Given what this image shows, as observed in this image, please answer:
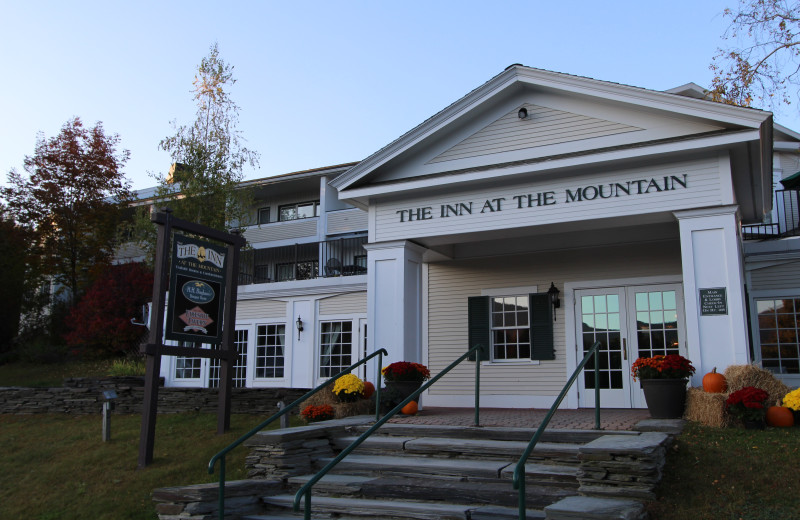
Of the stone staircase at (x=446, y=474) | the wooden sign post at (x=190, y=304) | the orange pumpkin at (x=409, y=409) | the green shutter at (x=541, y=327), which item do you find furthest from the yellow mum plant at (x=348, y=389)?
the green shutter at (x=541, y=327)

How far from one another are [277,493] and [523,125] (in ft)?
22.3

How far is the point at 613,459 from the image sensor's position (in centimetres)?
567

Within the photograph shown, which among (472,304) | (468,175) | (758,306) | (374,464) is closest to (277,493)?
(374,464)

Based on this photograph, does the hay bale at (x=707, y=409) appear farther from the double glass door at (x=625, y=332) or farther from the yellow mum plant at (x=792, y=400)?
the double glass door at (x=625, y=332)

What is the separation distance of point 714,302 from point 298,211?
19.7m

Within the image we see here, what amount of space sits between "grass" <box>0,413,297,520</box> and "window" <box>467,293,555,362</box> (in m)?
4.44

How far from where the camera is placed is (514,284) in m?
12.7

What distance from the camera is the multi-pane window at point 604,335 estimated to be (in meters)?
11.6

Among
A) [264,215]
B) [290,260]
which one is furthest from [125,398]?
[264,215]

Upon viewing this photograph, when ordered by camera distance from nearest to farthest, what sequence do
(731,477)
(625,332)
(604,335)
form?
(731,477), (625,332), (604,335)

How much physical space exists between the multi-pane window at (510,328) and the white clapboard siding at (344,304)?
3.61m

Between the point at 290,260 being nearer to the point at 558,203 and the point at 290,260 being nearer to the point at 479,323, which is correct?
the point at 479,323

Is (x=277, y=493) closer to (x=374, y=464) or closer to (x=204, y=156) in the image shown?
(x=374, y=464)

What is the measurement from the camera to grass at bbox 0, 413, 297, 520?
8.10 m
